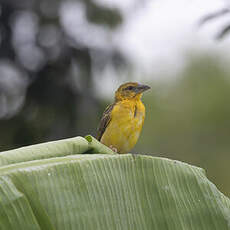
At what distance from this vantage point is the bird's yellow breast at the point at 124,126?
5277 mm

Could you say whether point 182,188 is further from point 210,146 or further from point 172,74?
point 172,74

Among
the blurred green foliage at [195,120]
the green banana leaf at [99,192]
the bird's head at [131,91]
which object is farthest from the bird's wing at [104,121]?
the blurred green foliage at [195,120]

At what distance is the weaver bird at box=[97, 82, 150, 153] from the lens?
5.29m

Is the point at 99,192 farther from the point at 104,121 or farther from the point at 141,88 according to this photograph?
the point at 141,88

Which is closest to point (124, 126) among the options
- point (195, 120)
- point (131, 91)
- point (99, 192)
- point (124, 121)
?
point (124, 121)

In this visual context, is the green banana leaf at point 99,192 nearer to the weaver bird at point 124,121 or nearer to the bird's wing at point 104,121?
the weaver bird at point 124,121

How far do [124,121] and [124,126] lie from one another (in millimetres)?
52

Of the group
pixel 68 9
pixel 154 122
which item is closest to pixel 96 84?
pixel 68 9

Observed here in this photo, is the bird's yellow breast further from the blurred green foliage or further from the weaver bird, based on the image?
the blurred green foliage

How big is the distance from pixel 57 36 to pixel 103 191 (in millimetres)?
11863

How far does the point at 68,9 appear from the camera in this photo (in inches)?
578

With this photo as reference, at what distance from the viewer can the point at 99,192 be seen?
8.44 ft

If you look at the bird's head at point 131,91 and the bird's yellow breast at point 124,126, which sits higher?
the bird's head at point 131,91

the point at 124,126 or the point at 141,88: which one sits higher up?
the point at 141,88
